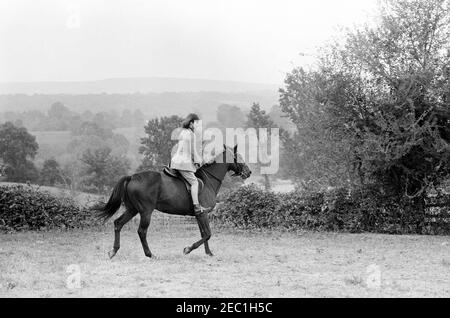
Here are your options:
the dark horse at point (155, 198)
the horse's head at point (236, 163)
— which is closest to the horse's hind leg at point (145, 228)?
the dark horse at point (155, 198)

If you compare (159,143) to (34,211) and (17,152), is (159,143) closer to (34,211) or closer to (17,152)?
(17,152)

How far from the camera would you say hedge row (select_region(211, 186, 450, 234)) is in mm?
18234

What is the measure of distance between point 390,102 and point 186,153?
26.4ft

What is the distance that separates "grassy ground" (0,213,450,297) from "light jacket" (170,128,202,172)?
1.98 metres

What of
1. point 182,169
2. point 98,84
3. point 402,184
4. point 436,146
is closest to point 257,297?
point 182,169

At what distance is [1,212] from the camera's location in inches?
732

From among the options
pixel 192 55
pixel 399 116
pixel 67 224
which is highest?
pixel 192 55

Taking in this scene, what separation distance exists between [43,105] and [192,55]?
4338cm

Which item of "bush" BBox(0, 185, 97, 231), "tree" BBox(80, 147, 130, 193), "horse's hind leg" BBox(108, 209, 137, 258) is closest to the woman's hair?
"horse's hind leg" BBox(108, 209, 137, 258)

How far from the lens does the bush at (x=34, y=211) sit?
1861 cm

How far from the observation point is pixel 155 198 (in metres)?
11.9

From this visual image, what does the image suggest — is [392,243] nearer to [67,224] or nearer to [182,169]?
[182,169]

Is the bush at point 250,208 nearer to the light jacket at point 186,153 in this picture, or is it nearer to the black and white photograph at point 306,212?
the black and white photograph at point 306,212

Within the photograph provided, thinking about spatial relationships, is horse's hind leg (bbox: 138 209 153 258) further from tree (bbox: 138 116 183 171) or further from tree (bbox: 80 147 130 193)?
tree (bbox: 138 116 183 171)
